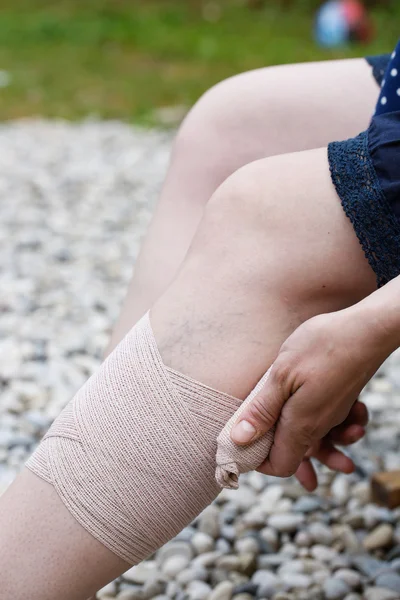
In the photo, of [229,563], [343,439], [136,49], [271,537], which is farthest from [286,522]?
[136,49]

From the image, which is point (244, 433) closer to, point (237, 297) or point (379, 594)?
point (237, 297)

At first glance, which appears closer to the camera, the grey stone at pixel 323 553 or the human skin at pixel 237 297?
the human skin at pixel 237 297

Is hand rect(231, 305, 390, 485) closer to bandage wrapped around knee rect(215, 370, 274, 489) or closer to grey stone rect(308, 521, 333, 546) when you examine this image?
bandage wrapped around knee rect(215, 370, 274, 489)

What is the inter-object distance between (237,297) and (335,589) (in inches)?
24.9

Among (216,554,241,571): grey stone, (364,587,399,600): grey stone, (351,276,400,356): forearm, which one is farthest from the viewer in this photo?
(216,554,241,571): grey stone

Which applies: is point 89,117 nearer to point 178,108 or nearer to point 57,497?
point 178,108

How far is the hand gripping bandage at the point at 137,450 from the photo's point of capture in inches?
32.7

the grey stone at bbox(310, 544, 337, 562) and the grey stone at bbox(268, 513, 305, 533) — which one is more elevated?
the grey stone at bbox(310, 544, 337, 562)

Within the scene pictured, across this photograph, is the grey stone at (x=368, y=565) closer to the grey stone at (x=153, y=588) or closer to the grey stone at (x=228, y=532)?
the grey stone at (x=228, y=532)

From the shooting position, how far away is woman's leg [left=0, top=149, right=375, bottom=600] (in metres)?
0.81

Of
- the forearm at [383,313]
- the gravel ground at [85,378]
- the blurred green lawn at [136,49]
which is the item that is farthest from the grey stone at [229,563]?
the blurred green lawn at [136,49]

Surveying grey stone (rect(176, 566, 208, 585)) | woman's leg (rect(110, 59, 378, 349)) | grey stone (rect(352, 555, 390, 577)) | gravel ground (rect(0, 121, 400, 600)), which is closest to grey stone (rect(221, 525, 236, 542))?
gravel ground (rect(0, 121, 400, 600))

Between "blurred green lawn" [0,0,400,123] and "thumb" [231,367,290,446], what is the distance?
151 inches

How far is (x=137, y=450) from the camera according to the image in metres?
0.83
